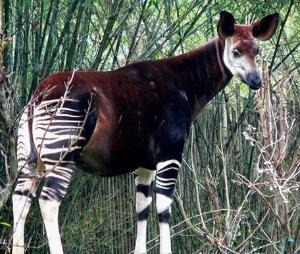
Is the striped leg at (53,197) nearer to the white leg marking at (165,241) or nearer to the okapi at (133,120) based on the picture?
the okapi at (133,120)

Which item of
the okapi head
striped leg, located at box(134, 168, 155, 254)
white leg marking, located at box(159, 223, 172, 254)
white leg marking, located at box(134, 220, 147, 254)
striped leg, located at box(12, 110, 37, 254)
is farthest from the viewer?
striped leg, located at box(134, 168, 155, 254)

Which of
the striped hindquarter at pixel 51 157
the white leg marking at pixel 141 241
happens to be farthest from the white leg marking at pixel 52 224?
the white leg marking at pixel 141 241

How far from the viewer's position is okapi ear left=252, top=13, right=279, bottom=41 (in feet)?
14.4

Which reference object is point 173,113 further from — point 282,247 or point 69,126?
point 282,247

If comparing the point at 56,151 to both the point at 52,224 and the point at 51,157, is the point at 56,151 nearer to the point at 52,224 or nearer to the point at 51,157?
the point at 51,157

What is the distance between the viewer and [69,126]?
3701 millimetres

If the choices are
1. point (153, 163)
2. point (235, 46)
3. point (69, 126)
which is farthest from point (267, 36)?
point (69, 126)

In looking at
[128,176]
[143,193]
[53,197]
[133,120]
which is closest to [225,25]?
[133,120]

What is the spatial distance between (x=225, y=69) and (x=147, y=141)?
733 mm

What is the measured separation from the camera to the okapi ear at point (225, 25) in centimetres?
420

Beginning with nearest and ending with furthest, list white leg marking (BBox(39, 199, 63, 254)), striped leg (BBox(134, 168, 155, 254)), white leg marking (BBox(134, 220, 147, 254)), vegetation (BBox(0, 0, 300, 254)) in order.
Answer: white leg marking (BBox(39, 199, 63, 254)), white leg marking (BBox(134, 220, 147, 254)), striped leg (BBox(134, 168, 155, 254)), vegetation (BBox(0, 0, 300, 254))

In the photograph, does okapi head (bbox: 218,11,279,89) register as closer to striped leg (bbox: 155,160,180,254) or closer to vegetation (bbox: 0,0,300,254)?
vegetation (bbox: 0,0,300,254)

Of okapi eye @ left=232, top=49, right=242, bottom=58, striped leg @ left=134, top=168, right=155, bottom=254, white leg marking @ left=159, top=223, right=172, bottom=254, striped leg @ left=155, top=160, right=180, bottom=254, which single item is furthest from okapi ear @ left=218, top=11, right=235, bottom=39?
white leg marking @ left=159, top=223, right=172, bottom=254

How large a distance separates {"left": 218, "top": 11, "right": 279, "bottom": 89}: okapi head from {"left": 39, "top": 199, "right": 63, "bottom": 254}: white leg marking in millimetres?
→ 1342
